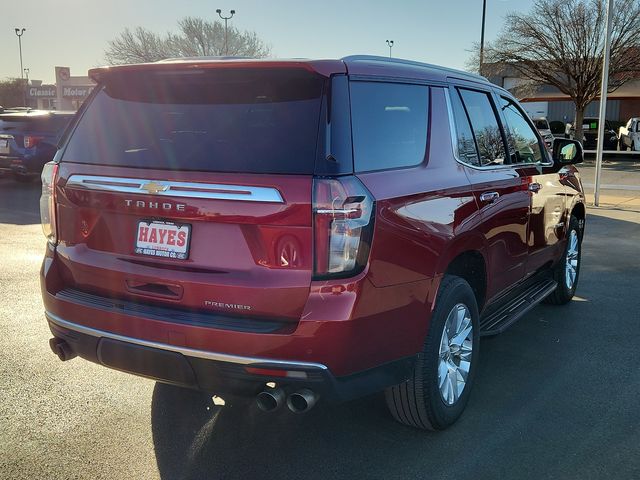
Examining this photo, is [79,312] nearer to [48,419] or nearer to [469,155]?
[48,419]

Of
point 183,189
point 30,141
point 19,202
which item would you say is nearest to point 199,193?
point 183,189

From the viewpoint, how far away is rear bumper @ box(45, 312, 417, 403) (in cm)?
268

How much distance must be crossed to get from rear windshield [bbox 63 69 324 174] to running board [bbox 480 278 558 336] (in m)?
1.91

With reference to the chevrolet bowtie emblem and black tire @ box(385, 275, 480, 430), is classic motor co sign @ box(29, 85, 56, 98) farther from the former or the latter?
black tire @ box(385, 275, 480, 430)

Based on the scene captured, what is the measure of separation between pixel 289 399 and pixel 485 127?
2.38 m

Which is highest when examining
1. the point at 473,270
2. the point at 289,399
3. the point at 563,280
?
the point at 473,270

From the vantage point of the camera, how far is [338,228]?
8.68ft

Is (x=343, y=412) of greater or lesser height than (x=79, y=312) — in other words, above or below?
below

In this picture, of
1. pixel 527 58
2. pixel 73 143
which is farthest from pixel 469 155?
pixel 527 58

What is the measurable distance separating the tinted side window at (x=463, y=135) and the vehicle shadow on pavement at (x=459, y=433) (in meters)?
1.46

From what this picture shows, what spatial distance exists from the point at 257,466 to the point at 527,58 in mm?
29472

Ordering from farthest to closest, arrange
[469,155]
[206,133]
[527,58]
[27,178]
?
[527,58], [27,178], [469,155], [206,133]

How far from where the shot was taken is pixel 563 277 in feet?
18.8

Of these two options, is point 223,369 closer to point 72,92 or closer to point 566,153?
point 566,153
